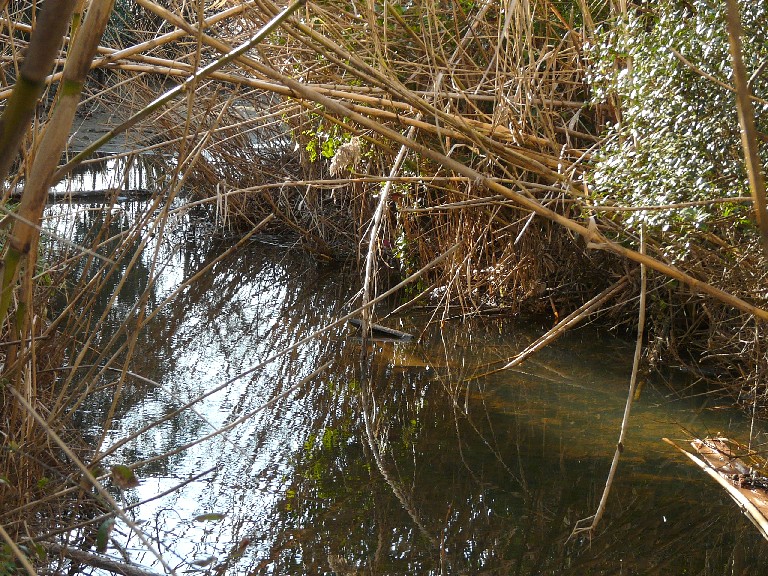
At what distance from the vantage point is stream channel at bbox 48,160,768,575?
8.02 ft

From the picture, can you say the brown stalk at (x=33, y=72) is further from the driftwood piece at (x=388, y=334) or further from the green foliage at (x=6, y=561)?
the driftwood piece at (x=388, y=334)

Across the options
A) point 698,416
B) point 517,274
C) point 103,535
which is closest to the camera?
point 103,535

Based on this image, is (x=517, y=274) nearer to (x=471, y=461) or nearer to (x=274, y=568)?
(x=471, y=461)

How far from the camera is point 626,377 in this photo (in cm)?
413

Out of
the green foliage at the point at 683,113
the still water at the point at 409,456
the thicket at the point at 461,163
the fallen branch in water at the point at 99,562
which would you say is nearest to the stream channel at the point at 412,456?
the still water at the point at 409,456

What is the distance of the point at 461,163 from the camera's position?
3254 mm

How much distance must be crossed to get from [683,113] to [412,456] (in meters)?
1.56

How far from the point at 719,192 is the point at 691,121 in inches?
8.4

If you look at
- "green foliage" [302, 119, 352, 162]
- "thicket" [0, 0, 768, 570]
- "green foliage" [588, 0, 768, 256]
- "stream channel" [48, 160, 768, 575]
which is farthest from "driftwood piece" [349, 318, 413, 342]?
"green foliage" [588, 0, 768, 256]

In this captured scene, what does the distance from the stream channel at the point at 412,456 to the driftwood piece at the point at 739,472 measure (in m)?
0.08

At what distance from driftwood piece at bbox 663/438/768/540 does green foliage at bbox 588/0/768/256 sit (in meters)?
0.81

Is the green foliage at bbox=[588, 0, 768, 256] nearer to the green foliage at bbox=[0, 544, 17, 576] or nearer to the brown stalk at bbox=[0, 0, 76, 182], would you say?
the green foliage at bbox=[0, 544, 17, 576]

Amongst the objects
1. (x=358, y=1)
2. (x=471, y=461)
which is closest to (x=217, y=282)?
(x=358, y=1)

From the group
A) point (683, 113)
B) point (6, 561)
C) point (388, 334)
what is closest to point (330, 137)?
point (388, 334)
